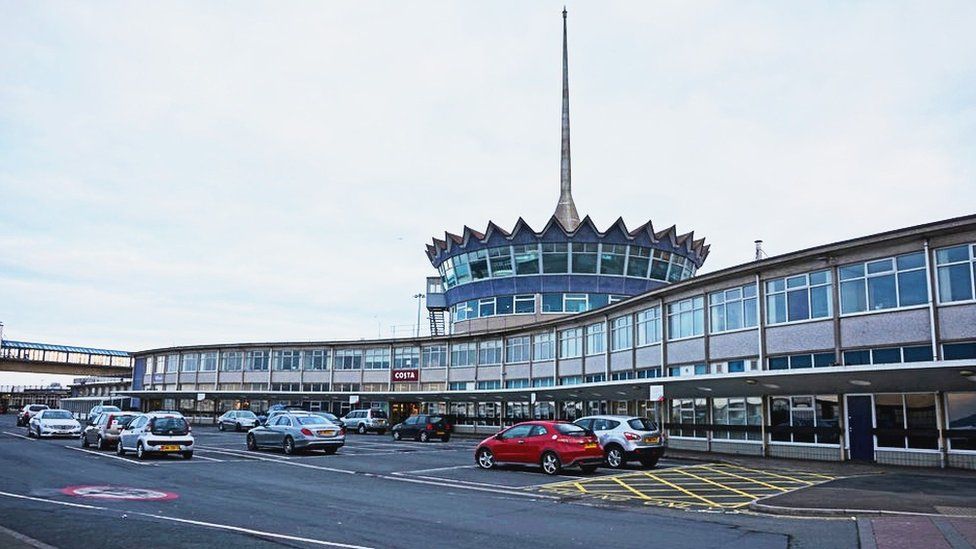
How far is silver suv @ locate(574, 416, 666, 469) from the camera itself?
81.3 ft

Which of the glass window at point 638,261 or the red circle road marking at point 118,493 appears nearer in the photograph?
the red circle road marking at point 118,493

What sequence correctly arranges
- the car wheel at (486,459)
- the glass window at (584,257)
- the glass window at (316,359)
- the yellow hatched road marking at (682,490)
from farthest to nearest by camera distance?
the glass window at (316,359) → the glass window at (584,257) → the car wheel at (486,459) → the yellow hatched road marking at (682,490)

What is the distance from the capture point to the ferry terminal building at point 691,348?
80.9ft

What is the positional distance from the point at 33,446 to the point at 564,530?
28.7m

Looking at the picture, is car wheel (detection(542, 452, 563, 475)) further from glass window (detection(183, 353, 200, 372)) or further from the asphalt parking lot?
glass window (detection(183, 353, 200, 372))

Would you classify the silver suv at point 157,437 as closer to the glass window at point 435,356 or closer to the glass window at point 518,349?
the glass window at point 518,349

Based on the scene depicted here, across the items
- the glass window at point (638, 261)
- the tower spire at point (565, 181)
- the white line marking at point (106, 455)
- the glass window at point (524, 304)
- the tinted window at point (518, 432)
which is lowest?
the white line marking at point (106, 455)

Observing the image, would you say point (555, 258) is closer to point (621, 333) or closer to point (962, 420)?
point (621, 333)

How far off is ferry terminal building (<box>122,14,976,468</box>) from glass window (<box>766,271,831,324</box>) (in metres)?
0.07

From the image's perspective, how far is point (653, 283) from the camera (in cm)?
6391

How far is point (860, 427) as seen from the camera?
1064 inches

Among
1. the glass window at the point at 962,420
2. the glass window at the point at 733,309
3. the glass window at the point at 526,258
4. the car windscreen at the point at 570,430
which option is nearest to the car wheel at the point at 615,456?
the car windscreen at the point at 570,430

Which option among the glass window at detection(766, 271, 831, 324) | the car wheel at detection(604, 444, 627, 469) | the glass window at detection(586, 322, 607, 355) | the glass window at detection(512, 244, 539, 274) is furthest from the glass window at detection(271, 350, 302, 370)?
the car wheel at detection(604, 444, 627, 469)

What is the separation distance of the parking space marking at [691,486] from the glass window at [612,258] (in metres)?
38.0
